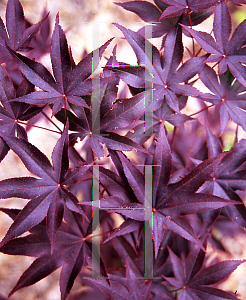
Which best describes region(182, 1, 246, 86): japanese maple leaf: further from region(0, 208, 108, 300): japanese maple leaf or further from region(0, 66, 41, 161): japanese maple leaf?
region(0, 208, 108, 300): japanese maple leaf

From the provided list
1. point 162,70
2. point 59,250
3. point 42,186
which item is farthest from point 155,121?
point 59,250

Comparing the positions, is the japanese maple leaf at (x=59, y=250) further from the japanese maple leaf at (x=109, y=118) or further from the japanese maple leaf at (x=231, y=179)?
the japanese maple leaf at (x=231, y=179)

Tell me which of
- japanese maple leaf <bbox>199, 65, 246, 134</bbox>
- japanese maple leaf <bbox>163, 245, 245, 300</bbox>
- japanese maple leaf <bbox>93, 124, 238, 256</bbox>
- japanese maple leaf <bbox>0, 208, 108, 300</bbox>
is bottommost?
japanese maple leaf <bbox>163, 245, 245, 300</bbox>

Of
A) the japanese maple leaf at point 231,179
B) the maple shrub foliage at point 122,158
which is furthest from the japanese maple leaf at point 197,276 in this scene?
the japanese maple leaf at point 231,179

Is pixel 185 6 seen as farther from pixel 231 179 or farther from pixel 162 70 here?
pixel 231 179

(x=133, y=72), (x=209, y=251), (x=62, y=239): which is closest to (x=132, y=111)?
(x=133, y=72)

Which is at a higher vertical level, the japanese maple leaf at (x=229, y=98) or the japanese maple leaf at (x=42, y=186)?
the japanese maple leaf at (x=229, y=98)

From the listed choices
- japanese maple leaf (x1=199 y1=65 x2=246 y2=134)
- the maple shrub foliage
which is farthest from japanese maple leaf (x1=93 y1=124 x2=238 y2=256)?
japanese maple leaf (x1=199 y1=65 x2=246 y2=134)
